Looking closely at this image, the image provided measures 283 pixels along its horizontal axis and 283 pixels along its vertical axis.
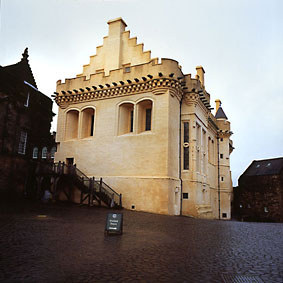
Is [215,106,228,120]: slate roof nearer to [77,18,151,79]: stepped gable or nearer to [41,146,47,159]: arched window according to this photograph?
[77,18,151,79]: stepped gable

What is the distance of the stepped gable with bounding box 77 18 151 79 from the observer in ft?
88.4

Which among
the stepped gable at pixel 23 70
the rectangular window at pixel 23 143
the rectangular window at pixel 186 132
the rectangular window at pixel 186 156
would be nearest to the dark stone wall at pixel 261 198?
the rectangular window at pixel 186 156

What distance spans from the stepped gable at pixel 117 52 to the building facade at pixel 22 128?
6508 mm

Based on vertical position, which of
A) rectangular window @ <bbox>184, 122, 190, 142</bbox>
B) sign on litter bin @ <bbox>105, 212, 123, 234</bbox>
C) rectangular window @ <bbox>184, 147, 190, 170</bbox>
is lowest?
sign on litter bin @ <bbox>105, 212, 123, 234</bbox>

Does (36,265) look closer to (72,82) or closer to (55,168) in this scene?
(55,168)

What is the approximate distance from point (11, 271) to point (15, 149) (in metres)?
22.7

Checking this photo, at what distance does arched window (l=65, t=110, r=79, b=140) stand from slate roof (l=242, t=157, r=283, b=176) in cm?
3091

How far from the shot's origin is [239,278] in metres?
5.77

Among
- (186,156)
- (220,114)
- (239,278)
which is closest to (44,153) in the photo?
(186,156)

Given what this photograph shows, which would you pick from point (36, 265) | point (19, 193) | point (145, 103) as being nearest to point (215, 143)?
point (145, 103)

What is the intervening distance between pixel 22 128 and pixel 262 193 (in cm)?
3513

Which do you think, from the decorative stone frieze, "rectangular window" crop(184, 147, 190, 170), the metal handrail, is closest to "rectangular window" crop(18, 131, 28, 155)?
the decorative stone frieze

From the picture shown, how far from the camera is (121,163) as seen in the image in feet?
76.9

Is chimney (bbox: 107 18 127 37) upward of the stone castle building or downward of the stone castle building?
upward
